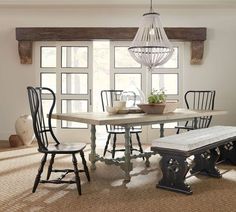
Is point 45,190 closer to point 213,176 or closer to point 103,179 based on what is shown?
point 103,179

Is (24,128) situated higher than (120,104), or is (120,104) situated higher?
(120,104)

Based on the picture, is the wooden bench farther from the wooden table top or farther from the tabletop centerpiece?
the tabletop centerpiece

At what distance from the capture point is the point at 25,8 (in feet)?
19.9

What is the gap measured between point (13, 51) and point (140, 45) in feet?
10.6

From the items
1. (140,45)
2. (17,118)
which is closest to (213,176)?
(140,45)

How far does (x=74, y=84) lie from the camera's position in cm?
616

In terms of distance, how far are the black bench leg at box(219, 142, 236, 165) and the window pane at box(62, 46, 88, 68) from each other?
303 cm

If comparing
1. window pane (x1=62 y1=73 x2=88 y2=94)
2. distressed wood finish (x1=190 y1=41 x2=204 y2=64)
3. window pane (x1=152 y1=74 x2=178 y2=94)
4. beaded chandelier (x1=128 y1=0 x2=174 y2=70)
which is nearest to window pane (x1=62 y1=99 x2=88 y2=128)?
window pane (x1=62 y1=73 x2=88 y2=94)

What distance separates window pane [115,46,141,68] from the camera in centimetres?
612

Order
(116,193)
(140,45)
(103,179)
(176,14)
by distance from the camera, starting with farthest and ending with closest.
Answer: (176,14), (140,45), (103,179), (116,193)

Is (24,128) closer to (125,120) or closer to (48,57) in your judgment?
(48,57)

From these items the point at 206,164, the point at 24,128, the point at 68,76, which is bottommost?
the point at 206,164

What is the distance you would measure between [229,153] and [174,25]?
2.81 meters

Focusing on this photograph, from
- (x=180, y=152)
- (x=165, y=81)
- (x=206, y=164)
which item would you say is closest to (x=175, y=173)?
(x=180, y=152)
